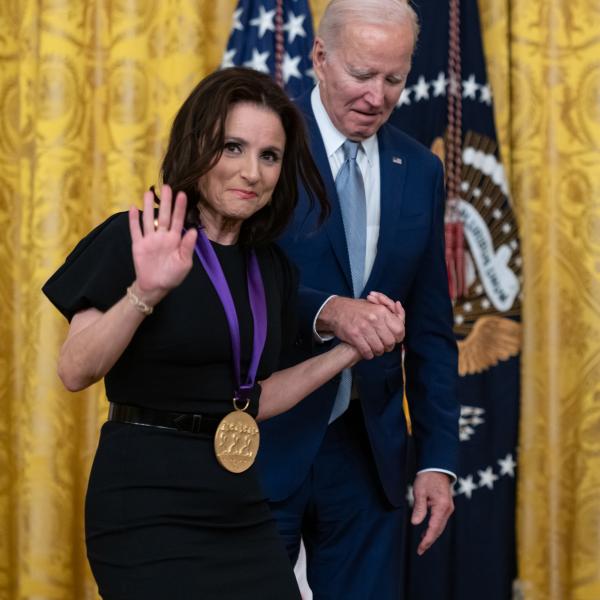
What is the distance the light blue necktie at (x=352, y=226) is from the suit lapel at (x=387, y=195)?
29 millimetres

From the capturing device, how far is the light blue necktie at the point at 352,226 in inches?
92.2

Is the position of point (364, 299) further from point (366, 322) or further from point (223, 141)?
point (223, 141)

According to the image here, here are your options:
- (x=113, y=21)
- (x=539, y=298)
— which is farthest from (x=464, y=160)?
(x=113, y=21)

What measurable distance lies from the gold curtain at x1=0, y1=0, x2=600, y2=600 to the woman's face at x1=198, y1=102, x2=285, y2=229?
1463 millimetres

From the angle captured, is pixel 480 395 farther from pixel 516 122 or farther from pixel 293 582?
pixel 293 582

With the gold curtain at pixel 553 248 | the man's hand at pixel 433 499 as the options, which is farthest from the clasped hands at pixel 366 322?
the gold curtain at pixel 553 248

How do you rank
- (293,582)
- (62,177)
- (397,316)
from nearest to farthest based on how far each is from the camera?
(293,582) → (397,316) → (62,177)

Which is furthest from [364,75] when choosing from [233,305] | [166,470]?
[166,470]

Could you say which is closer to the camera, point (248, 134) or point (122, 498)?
point (122, 498)

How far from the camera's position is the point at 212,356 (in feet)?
5.70

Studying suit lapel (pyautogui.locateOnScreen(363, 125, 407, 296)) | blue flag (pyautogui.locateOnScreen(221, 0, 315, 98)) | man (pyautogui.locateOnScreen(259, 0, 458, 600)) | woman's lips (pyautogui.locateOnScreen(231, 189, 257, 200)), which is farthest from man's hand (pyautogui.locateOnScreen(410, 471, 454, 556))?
blue flag (pyautogui.locateOnScreen(221, 0, 315, 98))

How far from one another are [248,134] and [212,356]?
36cm

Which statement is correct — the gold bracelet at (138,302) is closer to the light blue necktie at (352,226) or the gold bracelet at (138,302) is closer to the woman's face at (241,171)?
the woman's face at (241,171)

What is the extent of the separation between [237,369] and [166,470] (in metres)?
0.19
